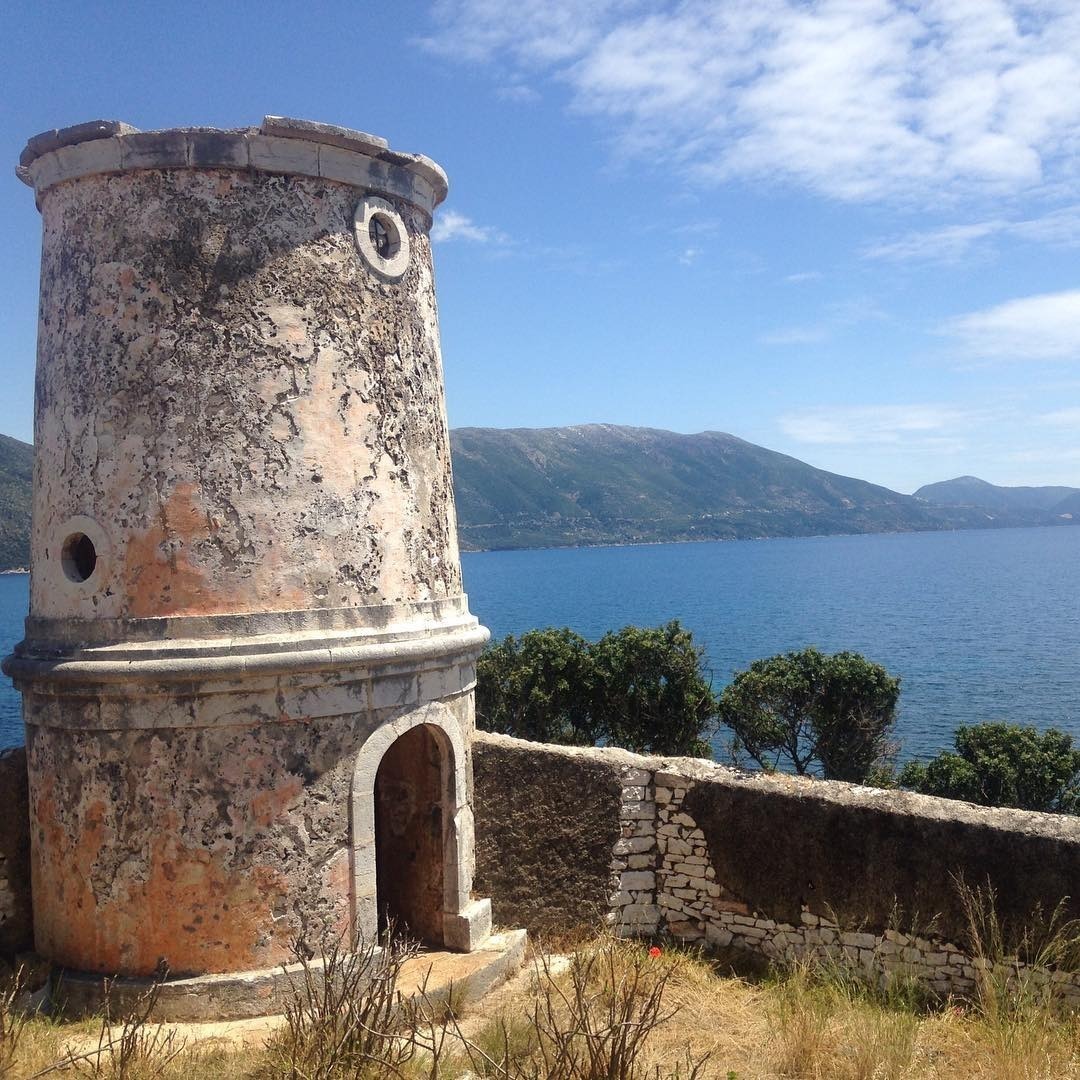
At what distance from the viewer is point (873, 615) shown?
90.2 metres

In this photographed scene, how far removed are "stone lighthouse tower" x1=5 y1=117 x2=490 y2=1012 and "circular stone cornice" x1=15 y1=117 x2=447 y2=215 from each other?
0.06 ft

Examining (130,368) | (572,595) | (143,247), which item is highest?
(143,247)

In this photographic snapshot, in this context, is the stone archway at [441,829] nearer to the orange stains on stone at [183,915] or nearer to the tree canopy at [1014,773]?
the orange stains on stone at [183,915]

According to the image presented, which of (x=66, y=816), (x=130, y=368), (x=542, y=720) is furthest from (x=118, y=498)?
(x=542, y=720)

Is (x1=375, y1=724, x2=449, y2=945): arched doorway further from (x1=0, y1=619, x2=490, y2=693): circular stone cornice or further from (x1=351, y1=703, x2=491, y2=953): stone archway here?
(x1=0, y1=619, x2=490, y2=693): circular stone cornice

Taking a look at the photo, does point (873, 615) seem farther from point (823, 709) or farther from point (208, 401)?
point (208, 401)

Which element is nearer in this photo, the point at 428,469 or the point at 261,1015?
the point at 261,1015

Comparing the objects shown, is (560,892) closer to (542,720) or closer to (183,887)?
(183,887)

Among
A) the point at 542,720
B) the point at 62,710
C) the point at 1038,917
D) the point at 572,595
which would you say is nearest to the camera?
the point at 1038,917

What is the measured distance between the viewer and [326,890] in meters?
7.22

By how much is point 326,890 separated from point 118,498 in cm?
320

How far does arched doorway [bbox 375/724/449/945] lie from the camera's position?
8375mm

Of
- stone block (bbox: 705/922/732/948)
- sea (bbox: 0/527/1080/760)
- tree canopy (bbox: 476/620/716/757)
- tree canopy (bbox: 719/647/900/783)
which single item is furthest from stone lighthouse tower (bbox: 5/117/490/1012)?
sea (bbox: 0/527/1080/760)

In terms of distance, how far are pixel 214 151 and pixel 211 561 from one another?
298 centimetres
